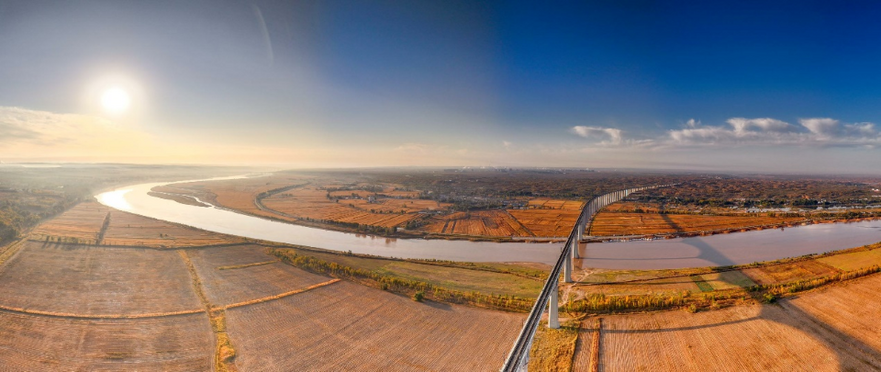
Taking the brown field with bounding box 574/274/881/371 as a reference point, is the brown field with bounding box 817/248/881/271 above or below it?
above

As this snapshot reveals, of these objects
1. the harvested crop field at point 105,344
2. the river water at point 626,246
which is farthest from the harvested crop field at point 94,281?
the river water at point 626,246

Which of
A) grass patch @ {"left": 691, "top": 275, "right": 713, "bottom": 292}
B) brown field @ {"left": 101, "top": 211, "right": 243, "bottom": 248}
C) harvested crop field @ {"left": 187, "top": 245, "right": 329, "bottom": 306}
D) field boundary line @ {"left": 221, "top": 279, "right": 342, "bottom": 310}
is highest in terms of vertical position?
brown field @ {"left": 101, "top": 211, "right": 243, "bottom": 248}

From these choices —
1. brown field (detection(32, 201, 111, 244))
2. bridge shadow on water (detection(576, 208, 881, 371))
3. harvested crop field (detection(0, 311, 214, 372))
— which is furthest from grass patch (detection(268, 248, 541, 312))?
brown field (detection(32, 201, 111, 244))

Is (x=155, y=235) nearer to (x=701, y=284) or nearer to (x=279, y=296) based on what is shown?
(x=279, y=296)

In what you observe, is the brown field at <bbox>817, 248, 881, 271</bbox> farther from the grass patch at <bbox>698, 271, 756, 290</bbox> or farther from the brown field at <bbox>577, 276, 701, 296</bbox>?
the brown field at <bbox>577, 276, 701, 296</bbox>

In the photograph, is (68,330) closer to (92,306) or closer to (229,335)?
(92,306)

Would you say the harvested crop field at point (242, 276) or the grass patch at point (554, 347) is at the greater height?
the harvested crop field at point (242, 276)

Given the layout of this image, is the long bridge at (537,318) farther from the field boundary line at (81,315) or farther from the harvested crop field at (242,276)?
the field boundary line at (81,315)
